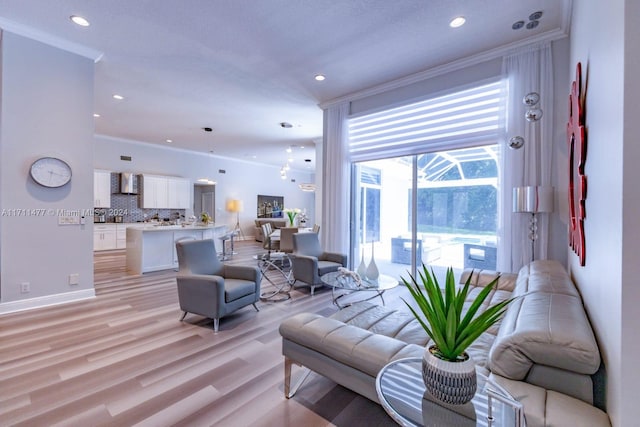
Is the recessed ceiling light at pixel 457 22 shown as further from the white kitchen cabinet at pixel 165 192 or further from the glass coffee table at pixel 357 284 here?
the white kitchen cabinet at pixel 165 192

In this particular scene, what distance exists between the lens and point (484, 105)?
12.9 ft

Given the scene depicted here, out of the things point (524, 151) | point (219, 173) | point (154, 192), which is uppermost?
point (219, 173)

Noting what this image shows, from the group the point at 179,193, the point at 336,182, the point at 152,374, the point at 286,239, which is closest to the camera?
the point at 152,374

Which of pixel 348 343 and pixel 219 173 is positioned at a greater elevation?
pixel 219 173

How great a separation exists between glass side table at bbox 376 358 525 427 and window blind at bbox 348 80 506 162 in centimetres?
344

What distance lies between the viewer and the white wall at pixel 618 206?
919 millimetres

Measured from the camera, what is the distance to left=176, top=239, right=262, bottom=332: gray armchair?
3178 mm

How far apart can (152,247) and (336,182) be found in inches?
157

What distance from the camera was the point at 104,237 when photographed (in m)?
8.04

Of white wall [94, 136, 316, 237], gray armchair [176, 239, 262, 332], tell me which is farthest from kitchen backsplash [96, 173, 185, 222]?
gray armchair [176, 239, 262, 332]

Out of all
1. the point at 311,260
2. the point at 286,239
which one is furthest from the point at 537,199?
the point at 286,239

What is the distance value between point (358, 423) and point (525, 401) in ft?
3.52

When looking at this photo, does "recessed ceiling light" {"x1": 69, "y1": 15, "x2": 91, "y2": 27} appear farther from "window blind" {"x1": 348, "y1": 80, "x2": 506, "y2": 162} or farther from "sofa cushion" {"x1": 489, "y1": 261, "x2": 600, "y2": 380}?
"sofa cushion" {"x1": 489, "y1": 261, "x2": 600, "y2": 380}

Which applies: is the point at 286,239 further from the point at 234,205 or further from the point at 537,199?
the point at 234,205
